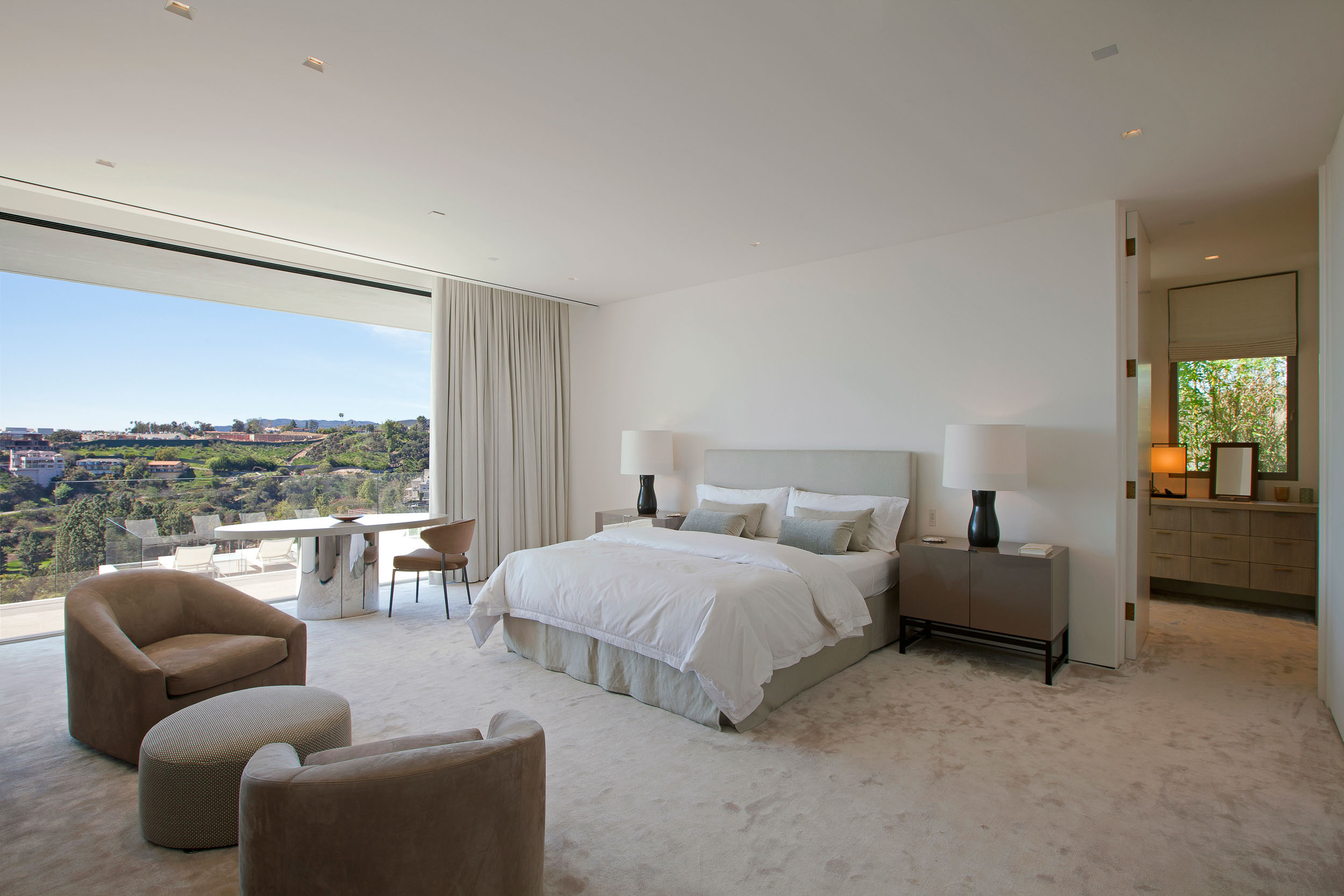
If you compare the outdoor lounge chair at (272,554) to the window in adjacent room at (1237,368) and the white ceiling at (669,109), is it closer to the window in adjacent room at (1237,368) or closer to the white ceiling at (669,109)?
the white ceiling at (669,109)

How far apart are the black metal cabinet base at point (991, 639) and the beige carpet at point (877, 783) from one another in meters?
0.11

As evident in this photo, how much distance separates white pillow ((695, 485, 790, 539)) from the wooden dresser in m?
3.11

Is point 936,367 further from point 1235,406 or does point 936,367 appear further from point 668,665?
point 1235,406

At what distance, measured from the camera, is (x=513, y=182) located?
357cm

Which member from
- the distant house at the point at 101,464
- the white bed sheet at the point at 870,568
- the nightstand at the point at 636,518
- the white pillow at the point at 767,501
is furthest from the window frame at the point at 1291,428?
the distant house at the point at 101,464

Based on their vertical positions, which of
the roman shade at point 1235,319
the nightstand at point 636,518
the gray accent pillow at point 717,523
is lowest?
the nightstand at point 636,518

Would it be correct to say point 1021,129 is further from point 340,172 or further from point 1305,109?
point 340,172

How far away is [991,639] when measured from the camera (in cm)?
383

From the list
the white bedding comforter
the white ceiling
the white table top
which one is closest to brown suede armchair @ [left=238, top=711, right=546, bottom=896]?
the white bedding comforter

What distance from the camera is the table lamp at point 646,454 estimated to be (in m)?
5.77

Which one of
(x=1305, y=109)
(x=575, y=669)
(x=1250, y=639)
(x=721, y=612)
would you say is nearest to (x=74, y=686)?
(x=575, y=669)

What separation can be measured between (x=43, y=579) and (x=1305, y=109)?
7.34 metres

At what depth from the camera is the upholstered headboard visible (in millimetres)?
4566

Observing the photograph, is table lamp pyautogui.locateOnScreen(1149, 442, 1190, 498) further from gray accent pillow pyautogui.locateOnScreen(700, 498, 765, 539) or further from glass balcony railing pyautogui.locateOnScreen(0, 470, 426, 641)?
glass balcony railing pyautogui.locateOnScreen(0, 470, 426, 641)
